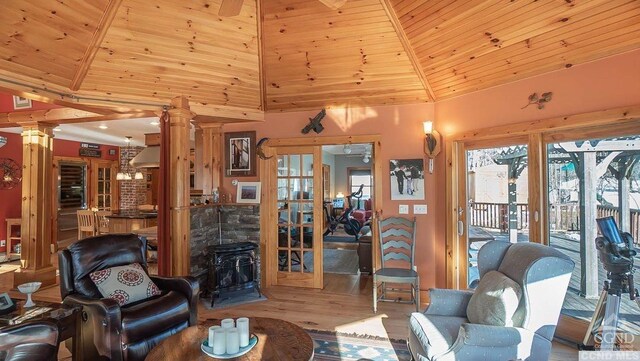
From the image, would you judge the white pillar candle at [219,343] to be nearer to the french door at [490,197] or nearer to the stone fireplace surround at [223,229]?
the stone fireplace surround at [223,229]

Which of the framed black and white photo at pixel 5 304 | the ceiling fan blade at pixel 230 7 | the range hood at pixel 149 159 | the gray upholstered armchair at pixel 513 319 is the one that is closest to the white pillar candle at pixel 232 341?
the gray upholstered armchair at pixel 513 319

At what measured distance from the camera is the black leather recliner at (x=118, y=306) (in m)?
2.27

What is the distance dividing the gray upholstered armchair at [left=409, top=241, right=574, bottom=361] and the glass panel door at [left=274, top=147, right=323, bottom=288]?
97.3 inches

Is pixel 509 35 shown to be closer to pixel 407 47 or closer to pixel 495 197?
pixel 407 47

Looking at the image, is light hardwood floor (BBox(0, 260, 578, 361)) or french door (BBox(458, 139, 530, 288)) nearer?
light hardwood floor (BBox(0, 260, 578, 361))

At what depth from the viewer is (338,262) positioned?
585 centimetres

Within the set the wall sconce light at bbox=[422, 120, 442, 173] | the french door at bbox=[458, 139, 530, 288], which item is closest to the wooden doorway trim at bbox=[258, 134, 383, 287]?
the wall sconce light at bbox=[422, 120, 442, 173]

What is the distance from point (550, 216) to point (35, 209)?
6.40m

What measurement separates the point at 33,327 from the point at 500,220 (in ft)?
12.9

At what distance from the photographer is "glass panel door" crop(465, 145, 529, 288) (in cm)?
331

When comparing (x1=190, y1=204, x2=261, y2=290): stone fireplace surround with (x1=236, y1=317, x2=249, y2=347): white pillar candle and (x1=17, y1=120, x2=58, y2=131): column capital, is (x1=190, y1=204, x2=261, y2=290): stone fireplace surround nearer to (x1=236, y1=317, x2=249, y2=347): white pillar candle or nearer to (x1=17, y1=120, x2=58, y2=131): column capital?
(x1=236, y1=317, x2=249, y2=347): white pillar candle

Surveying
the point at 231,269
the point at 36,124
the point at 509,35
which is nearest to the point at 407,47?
the point at 509,35

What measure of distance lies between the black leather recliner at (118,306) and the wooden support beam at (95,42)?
172 centimetres

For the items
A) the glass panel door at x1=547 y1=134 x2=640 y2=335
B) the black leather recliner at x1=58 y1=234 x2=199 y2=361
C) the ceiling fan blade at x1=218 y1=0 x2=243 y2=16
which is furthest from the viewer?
the glass panel door at x1=547 y1=134 x2=640 y2=335
